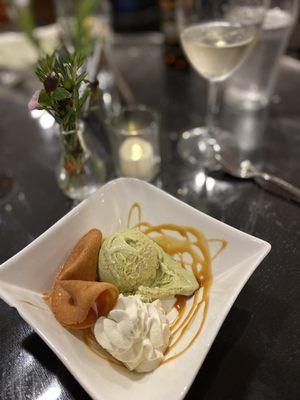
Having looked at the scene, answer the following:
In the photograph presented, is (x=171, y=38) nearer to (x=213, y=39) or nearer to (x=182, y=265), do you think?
(x=213, y=39)

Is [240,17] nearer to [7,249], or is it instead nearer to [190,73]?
[190,73]

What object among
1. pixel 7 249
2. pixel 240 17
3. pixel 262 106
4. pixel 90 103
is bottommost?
pixel 7 249

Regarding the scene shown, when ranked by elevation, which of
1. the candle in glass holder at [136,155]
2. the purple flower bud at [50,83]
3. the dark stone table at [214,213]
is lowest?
the dark stone table at [214,213]

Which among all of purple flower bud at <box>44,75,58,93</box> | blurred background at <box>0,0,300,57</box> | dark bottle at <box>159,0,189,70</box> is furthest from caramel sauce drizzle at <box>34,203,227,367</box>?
blurred background at <box>0,0,300,57</box>

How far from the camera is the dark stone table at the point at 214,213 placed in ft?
2.15

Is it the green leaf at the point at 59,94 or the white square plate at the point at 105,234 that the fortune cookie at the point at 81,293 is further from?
the green leaf at the point at 59,94

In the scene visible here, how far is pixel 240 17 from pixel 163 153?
1.41ft

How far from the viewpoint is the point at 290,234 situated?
89 centimetres

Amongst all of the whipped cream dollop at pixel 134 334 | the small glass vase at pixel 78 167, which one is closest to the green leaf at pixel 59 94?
the small glass vase at pixel 78 167

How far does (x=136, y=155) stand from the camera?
102 cm

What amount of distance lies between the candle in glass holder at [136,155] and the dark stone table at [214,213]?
79 millimetres

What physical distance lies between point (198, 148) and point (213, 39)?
0.30 metres

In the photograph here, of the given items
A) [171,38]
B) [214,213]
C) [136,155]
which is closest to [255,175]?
[214,213]

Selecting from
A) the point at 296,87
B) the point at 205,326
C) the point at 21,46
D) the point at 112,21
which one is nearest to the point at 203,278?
the point at 205,326
